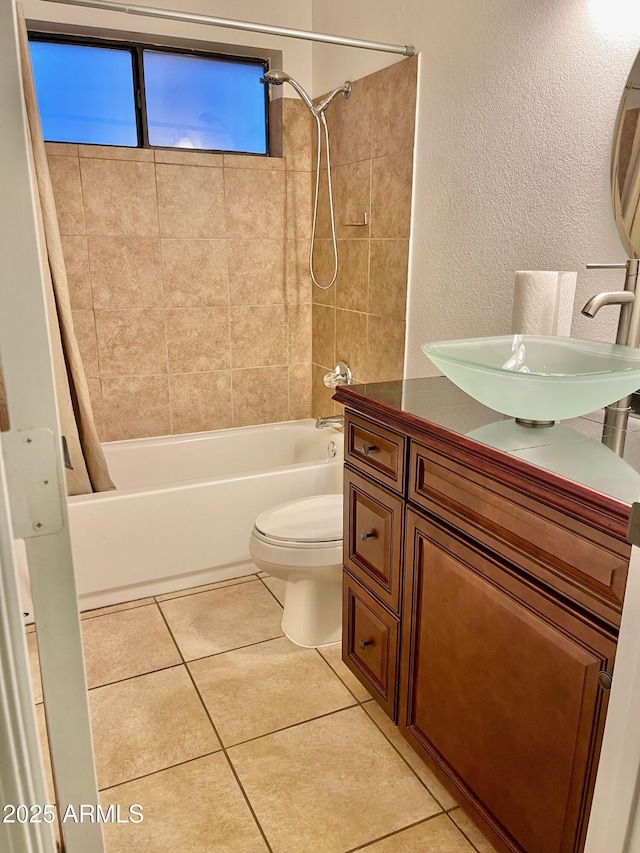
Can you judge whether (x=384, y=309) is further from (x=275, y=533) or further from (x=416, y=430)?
(x=416, y=430)

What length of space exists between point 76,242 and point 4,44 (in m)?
2.27

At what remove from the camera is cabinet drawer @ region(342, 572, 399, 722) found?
1.60 m

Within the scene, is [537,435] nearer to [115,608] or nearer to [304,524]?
[304,524]

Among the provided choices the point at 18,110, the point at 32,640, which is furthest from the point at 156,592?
the point at 18,110

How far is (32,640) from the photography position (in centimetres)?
207

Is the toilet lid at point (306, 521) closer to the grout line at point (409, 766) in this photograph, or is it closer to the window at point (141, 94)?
the grout line at point (409, 766)

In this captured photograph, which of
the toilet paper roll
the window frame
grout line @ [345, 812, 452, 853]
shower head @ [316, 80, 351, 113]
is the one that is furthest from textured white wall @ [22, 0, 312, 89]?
grout line @ [345, 812, 452, 853]

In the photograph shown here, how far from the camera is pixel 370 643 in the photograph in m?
1.70

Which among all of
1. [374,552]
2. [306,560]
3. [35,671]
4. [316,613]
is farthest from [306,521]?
[35,671]

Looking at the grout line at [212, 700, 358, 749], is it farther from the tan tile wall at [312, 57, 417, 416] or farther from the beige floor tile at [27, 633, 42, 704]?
the tan tile wall at [312, 57, 417, 416]

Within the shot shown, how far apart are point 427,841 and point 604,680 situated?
0.71 m

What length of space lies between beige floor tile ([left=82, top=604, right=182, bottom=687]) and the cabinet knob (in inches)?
54.7

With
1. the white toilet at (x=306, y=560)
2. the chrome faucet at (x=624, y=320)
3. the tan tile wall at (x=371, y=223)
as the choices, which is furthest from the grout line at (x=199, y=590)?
the chrome faucet at (x=624, y=320)

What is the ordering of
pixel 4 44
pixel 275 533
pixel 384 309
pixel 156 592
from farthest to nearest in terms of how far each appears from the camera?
pixel 384 309
pixel 156 592
pixel 275 533
pixel 4 44
